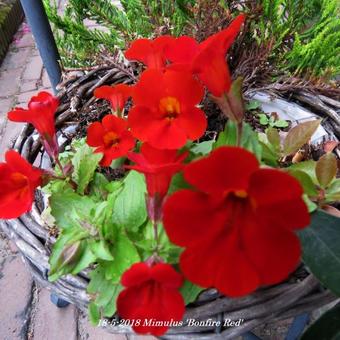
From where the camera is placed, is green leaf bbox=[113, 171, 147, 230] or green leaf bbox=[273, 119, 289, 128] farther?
green leaf bbox=[273, 119, 289, 128]

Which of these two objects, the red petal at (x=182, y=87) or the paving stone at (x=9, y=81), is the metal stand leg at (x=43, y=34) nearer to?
the red petal at (x=182, y=87)

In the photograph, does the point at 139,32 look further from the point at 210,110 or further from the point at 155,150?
the point at 155,150

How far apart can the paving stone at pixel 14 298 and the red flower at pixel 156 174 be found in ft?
2.78

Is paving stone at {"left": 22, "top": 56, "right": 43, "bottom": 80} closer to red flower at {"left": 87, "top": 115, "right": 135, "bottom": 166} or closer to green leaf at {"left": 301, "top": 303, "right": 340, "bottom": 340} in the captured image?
red flower at {"left": 87, "top": 115, "right": 135, "bottom": 166}

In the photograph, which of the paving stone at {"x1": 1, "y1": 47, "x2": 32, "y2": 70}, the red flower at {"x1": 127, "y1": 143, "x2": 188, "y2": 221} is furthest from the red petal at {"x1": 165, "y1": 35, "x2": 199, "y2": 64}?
the paving stone at {"x1": 1, "y1": 47, "x2": 32, "y2": 70}

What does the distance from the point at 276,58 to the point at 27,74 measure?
1737mm

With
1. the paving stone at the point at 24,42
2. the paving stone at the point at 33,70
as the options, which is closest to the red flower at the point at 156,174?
the paving stone at the point at 33,70

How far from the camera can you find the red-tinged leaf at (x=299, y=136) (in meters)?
0.55

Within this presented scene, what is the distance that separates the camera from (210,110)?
78cm

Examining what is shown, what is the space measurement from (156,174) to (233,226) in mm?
97

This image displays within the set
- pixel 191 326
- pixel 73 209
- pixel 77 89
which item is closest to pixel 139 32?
pixel 77 89

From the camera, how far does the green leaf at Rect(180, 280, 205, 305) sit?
0.43m

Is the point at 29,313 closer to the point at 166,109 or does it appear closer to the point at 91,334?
the point at 91,334

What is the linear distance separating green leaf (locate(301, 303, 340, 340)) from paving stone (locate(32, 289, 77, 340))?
738 mm
